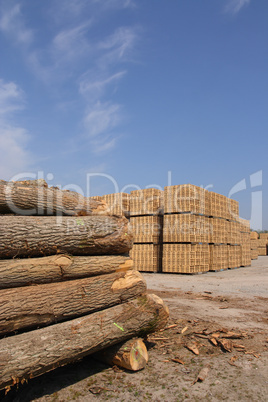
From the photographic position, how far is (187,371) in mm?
3916

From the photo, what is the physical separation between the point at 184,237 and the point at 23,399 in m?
9.37

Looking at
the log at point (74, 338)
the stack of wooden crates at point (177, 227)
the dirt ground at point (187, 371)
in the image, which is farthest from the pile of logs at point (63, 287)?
the stack of wooden crates at point (177, 227)

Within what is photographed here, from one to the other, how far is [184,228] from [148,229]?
1699mm

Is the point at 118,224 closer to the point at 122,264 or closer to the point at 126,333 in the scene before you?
the point at 122,264

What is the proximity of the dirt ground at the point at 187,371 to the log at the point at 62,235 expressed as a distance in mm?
1540

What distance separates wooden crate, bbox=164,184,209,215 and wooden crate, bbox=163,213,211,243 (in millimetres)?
244

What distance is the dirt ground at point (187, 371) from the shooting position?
11.2 feet

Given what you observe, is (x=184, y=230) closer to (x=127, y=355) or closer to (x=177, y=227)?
(x=177, y=227)

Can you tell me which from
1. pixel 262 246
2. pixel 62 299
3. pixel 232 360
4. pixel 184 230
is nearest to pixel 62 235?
pixel 62 299

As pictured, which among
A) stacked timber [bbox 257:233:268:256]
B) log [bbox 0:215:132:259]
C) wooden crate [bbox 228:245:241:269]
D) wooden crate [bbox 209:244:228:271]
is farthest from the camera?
stacked timber [bbox 257:233:268:256]

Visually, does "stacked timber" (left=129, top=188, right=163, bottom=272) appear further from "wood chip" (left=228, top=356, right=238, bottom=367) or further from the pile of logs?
"wood chip" (left=228, top=356, right=238, bottom=367)

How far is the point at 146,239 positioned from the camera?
1325cm

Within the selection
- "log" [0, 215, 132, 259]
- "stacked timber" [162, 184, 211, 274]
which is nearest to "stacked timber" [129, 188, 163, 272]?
"stacked timber" [162, 184, 211, 274]

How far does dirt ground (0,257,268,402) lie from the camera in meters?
3.42
